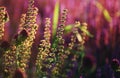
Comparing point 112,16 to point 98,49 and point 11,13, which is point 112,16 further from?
point 11,13

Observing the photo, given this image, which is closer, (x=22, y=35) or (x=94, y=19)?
(x=22, y=35)

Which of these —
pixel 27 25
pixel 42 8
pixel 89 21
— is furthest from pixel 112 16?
pixel 27 25

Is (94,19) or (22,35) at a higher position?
(94,19)

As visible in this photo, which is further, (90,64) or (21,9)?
(21,9)

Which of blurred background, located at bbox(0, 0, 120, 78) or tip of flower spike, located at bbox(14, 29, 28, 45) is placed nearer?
tip of flower spike, located at bbox(14, 29, 28, 45)

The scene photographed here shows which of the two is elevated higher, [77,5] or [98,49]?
[77,5]

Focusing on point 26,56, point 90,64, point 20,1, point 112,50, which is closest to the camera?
point 90,64

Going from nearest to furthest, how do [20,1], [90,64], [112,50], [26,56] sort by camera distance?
1. [90,64]
2. [26,56]
3. [112,50]
4. [20,1]

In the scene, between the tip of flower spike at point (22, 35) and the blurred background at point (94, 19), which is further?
the blurred background at point (94, 19)
